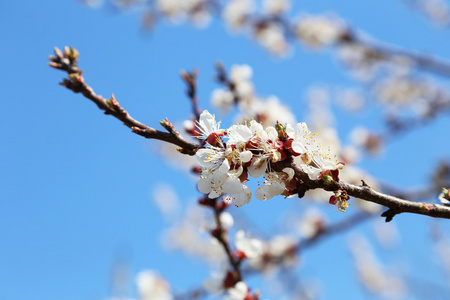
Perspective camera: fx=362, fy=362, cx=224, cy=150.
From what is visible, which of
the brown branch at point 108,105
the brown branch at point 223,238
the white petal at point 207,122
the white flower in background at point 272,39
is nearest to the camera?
the brown branch at point 108,105

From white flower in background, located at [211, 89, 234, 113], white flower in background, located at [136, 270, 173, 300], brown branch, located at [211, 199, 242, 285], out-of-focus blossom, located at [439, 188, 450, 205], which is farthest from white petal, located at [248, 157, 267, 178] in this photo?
white flower in background, located at [136, 270, 173, 300]

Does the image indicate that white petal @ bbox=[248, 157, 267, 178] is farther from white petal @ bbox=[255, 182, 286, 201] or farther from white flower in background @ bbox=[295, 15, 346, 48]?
white flower in background @ bbox=[295, 15, 346, 48]

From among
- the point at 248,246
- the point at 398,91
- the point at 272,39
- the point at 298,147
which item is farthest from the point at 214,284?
the point at 398,91

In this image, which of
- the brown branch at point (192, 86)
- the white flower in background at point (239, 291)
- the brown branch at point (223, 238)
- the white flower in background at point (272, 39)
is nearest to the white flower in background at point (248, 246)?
the brown branch at point (223, 238)

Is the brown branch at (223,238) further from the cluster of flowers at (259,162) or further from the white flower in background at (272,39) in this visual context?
the white flower in background at (272,39)

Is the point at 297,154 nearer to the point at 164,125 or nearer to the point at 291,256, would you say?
the point at 164,125

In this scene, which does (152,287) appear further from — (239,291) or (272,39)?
(272,39)
